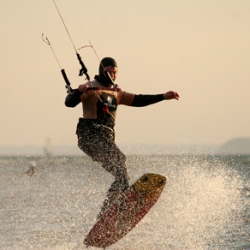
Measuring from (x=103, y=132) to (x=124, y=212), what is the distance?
1047 millimetres

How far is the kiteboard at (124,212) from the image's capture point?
33.1 feet

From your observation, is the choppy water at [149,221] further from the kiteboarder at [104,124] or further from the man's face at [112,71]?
the man's face at [112,71]

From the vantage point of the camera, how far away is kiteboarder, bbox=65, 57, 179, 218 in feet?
32.4

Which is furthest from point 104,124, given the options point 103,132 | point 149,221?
point 149,221

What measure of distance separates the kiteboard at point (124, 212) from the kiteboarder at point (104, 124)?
109mm

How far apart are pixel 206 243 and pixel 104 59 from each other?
2.87 metres

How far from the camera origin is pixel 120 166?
10.0 m

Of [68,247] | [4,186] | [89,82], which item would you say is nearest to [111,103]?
[89,82]

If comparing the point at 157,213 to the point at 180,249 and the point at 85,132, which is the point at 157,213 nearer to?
the point at 180,249

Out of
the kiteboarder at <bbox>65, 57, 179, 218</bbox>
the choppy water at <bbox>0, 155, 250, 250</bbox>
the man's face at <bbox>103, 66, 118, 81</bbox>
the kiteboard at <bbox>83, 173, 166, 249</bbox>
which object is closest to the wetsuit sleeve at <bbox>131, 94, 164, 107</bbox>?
the kiteboarder at <bbox>65, 57, 179, 218</bbox>

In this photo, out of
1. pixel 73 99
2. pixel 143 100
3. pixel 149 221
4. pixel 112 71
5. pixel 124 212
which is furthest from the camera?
pixel 149 221

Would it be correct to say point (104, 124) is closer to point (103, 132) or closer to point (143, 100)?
point (103, 132)

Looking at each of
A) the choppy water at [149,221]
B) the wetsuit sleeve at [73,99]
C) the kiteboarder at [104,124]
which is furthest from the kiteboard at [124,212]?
the wetsuit sleeve at [73,99]

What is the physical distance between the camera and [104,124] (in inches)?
393
